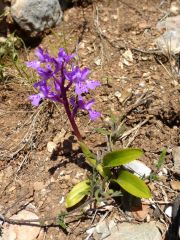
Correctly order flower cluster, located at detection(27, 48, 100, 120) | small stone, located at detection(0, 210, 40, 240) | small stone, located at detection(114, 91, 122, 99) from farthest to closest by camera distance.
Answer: small stone, located at detection(114, 91, 122, 99), small stone, located at detection(0, 210, 40, 240), flower cluster, located at detection(27, 48, 100, 120)

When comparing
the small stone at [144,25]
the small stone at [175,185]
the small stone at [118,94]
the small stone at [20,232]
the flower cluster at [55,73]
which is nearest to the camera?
the flower cluster at [55,73]

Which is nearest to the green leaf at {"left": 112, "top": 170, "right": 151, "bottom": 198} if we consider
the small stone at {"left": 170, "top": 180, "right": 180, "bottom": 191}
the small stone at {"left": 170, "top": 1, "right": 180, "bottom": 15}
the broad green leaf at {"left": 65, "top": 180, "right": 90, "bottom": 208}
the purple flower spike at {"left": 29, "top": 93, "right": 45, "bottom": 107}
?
the broad green leaf at {"left": 65, "top": 180, "right": 90, "bottom": 208}

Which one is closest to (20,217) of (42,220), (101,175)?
(42,220)

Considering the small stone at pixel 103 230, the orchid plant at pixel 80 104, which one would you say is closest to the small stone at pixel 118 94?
the orchid plant at pixel 80 104

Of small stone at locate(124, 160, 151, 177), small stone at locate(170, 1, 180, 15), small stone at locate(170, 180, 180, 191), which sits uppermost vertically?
small stone at locate(170, 1, 180, 15)

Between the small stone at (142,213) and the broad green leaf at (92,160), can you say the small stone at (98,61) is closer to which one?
the broad green leaf at (92,160)

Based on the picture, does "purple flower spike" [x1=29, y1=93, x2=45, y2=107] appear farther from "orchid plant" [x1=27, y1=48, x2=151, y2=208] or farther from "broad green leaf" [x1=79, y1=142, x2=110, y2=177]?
"broad green leaf" [x1=79, y1=142, x2=110, y2=177]

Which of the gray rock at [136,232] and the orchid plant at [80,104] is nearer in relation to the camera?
the orchid plant at [80,104]

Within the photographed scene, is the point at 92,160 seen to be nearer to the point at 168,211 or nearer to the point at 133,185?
the point at 133,185
